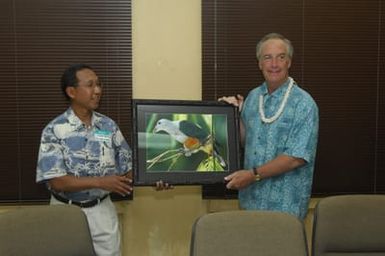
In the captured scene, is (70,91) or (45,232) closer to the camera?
(45,232)

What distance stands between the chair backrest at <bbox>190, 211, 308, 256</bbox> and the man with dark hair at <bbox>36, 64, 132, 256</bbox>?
2.05 feet

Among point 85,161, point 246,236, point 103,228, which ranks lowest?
point 103,228

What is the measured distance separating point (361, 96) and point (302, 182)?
1182 mm

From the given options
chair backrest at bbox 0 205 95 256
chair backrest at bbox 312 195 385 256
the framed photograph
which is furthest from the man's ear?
chair backrest at bbox 312 195 385 256

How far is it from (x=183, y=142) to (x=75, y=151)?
0.58 metres

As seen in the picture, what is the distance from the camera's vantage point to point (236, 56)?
10.7 feet

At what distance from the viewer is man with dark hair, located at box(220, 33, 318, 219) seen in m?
2.43

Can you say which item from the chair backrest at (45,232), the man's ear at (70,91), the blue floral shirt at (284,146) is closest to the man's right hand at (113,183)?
the chair backrest at (45,232)

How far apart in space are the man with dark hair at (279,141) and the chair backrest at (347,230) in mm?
251

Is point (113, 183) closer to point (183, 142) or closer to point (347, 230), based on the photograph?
point (183, 142)

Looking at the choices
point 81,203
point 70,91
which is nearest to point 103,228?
point 81,203

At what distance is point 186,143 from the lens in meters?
2.57

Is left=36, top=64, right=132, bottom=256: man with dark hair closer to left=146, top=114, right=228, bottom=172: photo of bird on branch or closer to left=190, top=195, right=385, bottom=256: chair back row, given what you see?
left=146, top=114, right=228, bottom=172: photo of bird on branch

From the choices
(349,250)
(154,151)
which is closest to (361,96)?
(349,250)
